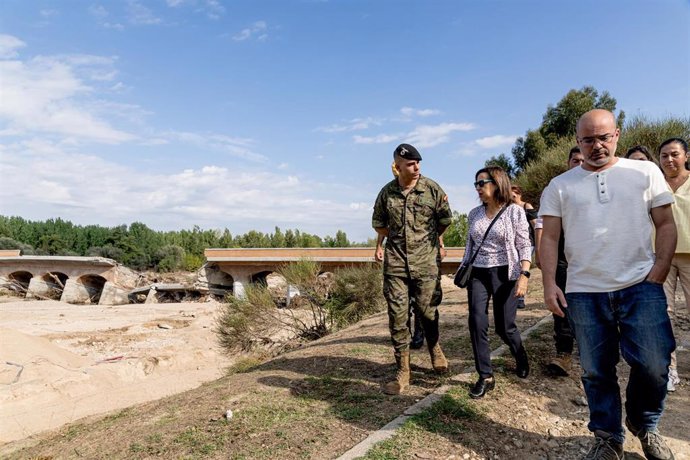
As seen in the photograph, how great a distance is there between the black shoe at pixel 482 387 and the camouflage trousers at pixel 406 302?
678 mm

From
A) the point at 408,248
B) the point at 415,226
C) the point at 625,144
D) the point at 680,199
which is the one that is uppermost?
the point at 625,144

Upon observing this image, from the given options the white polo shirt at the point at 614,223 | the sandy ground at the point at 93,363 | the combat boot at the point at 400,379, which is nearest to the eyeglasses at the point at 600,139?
the white polo shirt at the point at 614,223

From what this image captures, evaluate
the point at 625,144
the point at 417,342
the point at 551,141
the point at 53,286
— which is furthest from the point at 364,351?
the point at 53,286

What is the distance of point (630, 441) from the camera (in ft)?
9.78

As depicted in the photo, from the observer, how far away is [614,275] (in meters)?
2.37

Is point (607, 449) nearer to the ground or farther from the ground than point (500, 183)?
nearer to the ground

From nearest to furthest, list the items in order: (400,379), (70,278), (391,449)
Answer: (391,449)
(400,379)
(70,278)

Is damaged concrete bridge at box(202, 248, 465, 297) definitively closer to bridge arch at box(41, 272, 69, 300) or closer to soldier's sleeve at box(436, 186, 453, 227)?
bridge arch at box(41, 272, 69, 300)

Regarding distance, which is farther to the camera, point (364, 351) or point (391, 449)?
point (364, 351)

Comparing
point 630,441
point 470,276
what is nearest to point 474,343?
point 470,276

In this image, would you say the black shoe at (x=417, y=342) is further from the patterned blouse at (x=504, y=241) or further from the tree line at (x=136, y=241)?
the tree line at (x=136, y=241)

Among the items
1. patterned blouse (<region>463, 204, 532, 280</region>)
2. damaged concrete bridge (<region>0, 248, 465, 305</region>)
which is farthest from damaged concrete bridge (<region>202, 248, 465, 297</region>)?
patterned blouse (<region>463, 204, 532, 280</region>)

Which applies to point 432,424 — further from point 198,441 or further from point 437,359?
point 198,441

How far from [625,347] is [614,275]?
41cm
